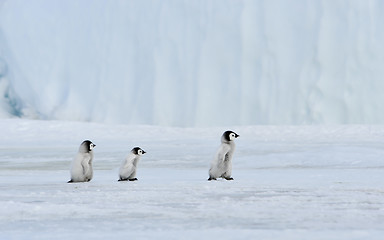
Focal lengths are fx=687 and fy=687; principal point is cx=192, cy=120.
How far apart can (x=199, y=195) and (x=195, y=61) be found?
386 inches

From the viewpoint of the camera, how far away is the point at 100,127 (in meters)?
14.1

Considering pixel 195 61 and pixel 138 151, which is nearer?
pixel 138 151

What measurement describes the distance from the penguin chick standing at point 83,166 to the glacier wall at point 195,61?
25.4 feet

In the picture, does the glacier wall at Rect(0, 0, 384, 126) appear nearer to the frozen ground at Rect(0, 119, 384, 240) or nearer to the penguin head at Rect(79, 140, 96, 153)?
the frozen ground at Rect(0, 119, 384, 240)

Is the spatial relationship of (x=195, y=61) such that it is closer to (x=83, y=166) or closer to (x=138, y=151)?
(x=138, y=151)

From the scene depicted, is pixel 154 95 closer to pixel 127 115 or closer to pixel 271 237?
pixel 127 115

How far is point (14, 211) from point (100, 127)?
32.9ft

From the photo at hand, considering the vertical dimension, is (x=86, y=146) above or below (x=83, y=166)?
above

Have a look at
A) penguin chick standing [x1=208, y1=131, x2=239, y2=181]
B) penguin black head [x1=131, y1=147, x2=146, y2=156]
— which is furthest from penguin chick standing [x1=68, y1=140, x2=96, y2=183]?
penguin chick standing [x1=208, y1=131, x2=239, y2=181]

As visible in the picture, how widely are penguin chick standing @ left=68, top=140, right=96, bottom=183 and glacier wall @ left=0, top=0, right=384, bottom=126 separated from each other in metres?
7.75

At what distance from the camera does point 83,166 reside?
6.71 meters

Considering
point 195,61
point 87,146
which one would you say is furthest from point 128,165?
point 195,61

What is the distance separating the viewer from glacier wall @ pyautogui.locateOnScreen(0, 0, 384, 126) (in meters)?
14.0

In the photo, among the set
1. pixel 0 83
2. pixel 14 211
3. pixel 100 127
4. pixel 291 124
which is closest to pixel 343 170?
pixel 14 211
